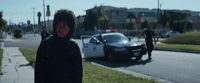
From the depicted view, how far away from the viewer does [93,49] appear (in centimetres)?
2370

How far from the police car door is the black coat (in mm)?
17602

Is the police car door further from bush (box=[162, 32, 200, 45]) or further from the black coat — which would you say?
the black coat

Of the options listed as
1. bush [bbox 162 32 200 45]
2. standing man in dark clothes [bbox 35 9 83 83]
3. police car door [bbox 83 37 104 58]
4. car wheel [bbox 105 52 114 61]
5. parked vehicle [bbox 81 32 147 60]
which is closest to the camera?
standing man in dark clothes [bbox 35 9 83 83]

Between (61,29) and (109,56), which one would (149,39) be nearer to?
(109,56)

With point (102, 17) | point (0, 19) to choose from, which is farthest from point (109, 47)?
point (102, 17)

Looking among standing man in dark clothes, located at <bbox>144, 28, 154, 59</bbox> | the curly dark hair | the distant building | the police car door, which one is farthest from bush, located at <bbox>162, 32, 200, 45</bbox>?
the distant building

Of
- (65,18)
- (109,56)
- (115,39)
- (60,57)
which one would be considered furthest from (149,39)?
(60,57)

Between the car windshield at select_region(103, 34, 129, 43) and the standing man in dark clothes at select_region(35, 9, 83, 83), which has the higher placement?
the standing man in dark clothes at select_region(35, 9, 83, 83)

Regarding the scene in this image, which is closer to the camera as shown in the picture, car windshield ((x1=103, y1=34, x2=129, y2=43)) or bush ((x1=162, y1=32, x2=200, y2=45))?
car windshield ((x1=103, y1=34, x2=129, y2=43))

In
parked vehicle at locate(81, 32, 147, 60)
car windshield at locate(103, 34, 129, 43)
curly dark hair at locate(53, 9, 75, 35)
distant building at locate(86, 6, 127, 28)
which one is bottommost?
parked vehicle at locate(81, 32, 147, 60)

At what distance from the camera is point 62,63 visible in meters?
4.96

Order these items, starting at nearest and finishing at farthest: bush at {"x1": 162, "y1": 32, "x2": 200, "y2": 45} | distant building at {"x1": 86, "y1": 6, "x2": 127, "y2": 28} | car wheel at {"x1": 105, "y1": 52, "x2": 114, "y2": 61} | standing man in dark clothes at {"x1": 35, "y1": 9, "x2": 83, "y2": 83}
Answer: standing man in dark clothes at {"x1": 35, "y1": 9, "x2": 83, "y2": 83} → car wheel at {"x1": 105, "y1": 52, "x2": 114, "y2": 61} → bush at {"x1": 162, "y1": 32, "x2": 200, "y2": 45} → distant building at {"x1": 86, "y1": 6, "x2": 127, "y2": 28}

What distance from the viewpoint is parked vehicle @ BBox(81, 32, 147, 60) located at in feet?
69.7

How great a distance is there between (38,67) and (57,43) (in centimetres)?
35
